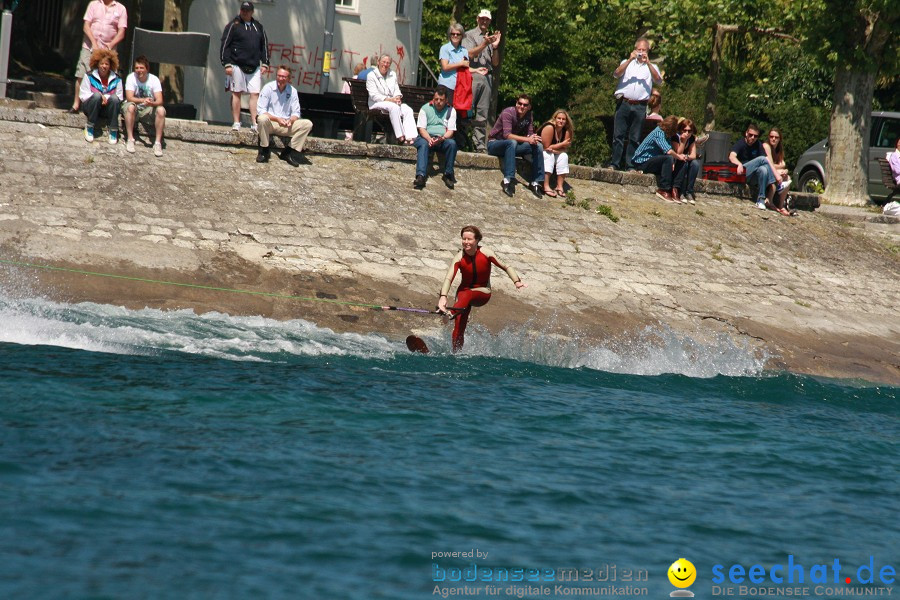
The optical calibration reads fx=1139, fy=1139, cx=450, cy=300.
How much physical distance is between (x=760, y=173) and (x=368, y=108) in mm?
7617

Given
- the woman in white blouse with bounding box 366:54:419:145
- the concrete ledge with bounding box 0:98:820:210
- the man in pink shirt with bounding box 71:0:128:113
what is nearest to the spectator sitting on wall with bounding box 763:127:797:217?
the concrete ledge with bounding box 0:98:820:210

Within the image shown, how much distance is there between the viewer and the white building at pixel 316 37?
22.0 m

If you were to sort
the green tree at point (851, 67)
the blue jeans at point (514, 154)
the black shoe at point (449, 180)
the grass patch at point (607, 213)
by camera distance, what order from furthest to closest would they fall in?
the green tree at point (851, 67)
the grass patch at point (607, 213)
the blue jeans at point (514, 154)
the black shoe at point (449, 180)

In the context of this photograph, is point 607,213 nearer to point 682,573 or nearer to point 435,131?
point 435,131

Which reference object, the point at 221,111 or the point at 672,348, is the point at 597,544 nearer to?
the point at 672,348

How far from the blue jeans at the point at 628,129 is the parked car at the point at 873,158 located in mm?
5177

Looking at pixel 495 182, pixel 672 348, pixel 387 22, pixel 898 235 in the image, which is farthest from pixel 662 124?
pixel 387 22

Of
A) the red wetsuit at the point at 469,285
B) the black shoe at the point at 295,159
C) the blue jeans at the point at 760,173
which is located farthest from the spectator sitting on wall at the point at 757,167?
the red wetsuit at the point at 469,285

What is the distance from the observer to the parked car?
23.4m

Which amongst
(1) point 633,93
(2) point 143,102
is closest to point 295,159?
(2) point 143,102

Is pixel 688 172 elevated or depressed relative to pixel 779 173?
depressed

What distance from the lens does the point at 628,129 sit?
2017cm

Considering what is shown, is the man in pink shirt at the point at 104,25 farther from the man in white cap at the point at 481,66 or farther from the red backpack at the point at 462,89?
the man in white cap at the point at 481,66

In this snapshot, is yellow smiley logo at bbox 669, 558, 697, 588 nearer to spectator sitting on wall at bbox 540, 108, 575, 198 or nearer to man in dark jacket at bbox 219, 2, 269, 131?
spectator sitting on wall at bbox 540, 108, 575, 198
